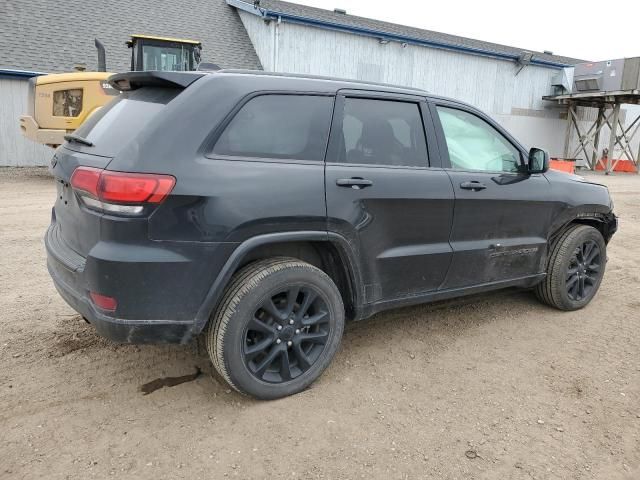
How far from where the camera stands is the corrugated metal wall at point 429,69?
1848 centimetres

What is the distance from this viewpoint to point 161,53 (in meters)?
12.7

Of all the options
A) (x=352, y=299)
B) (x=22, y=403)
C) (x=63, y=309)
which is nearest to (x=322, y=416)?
(x=352, y=299)

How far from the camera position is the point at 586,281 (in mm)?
4703

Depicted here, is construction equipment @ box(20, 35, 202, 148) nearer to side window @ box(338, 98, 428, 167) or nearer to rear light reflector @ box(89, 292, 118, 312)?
side window @ box(338, 98, 428, 167)

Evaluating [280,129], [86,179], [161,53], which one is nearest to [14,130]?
[161,53]

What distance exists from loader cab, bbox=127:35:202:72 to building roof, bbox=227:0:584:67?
5824 millimetres

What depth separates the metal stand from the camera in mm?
21234

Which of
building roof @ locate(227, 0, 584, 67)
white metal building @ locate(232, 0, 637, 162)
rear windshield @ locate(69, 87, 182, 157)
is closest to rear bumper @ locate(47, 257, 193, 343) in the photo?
rear windshield @ locate(69, 87, 182, 157)

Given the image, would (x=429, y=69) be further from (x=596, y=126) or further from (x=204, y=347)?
(x=204, y=347)

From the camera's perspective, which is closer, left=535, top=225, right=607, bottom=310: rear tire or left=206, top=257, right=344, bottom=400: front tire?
left=206, top=257, right=344, bottom=400: front tire

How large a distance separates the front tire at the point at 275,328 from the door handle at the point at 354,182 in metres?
0.52

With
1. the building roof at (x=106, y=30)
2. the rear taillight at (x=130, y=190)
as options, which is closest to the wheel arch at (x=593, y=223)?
the rear taillight at (x=130, y=190)

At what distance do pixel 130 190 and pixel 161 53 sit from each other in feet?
37.5

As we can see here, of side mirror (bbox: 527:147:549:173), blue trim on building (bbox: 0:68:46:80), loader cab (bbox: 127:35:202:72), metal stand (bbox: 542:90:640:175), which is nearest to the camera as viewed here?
side mirror (bbox: 527:147:549:173)
